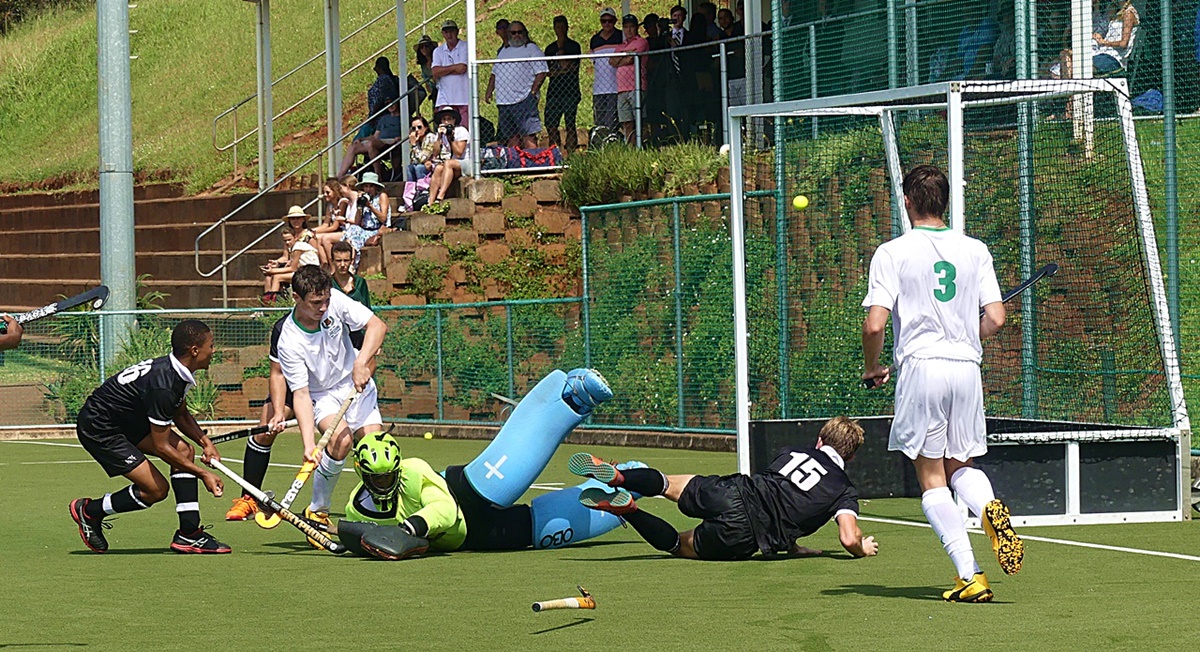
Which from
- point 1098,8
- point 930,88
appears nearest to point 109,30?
point 1098,8

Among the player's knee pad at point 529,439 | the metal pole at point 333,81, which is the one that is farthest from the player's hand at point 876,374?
the metal pole at point 333,81

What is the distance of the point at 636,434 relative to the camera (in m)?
17.7

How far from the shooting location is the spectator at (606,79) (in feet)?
71.3

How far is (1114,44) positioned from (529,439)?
27.7ft

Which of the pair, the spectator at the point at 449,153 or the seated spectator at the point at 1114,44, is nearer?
the seated spectator at the point at 1114,44

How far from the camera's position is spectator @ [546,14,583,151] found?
22.2 m

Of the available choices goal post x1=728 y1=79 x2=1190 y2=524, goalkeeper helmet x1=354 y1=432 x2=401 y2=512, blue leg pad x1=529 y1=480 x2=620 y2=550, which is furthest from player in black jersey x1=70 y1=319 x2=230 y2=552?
goal post x1=728 y1=79 x2=1190 y2=524

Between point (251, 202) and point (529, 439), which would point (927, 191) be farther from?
point (251, 202)

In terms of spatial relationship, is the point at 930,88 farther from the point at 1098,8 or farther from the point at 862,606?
the point at 1098,8

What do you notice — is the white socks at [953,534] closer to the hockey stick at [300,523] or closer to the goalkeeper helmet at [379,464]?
the goalkeeper helmet at [379,464]

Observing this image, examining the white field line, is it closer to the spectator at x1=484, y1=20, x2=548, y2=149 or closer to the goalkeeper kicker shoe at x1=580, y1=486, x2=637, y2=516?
the goalkeeper kicker shoe at x1=580, y1=486, x2=637, y2=516

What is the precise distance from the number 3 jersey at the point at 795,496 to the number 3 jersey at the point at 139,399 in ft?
10.5

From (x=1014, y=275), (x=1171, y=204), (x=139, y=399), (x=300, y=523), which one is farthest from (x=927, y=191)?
(x=1014, y=275)

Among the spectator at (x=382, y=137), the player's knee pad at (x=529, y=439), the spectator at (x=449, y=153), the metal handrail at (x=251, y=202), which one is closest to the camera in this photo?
the player's knee pad at (x=529, y=439)
